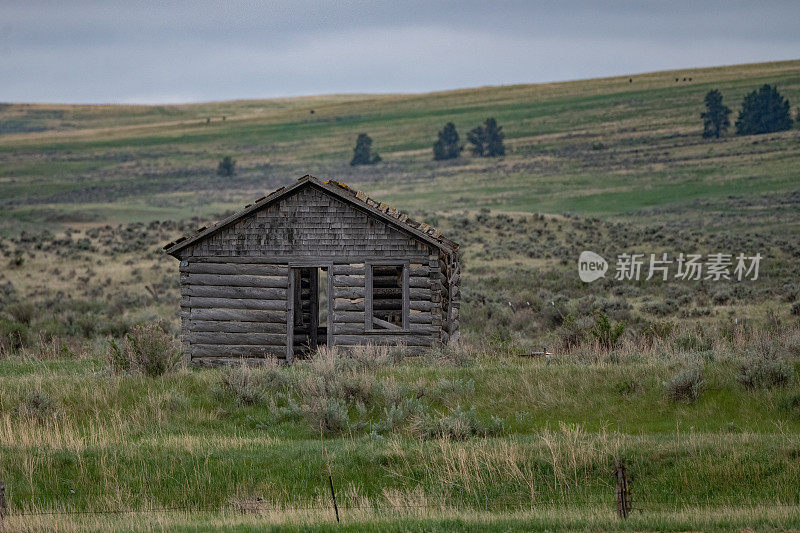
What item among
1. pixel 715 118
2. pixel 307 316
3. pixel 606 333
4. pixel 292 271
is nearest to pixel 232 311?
pixel 292 271

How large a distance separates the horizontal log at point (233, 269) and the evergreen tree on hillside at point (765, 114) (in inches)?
3418

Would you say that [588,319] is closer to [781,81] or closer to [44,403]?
[44,403]

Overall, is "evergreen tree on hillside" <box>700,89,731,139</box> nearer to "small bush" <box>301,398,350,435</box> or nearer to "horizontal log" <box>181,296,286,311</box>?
"horizontal log" <box>181,296,286,311</box>

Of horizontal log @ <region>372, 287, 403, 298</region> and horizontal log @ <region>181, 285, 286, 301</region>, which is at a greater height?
horizontal log @ <region>181, 285, 286, 301</region>

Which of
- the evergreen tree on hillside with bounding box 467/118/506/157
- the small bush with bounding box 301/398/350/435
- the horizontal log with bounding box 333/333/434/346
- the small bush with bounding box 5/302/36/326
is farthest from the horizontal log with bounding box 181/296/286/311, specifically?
the evergreen tree on hillside with bounding box 467/118/506/157

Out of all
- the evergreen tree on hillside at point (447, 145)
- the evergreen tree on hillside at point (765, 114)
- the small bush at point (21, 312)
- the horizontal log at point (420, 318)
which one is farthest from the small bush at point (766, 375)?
the evergreen tree on hillside at point (447, 145)

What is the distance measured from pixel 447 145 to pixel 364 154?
9.62 m

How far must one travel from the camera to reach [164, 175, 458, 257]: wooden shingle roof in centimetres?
1992

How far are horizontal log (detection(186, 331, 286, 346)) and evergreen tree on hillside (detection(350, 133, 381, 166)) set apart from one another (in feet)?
305

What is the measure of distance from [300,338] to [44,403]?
9.05 metres

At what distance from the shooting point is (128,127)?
154250mm

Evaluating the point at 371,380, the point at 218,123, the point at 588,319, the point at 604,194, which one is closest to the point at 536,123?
the point at 604,194

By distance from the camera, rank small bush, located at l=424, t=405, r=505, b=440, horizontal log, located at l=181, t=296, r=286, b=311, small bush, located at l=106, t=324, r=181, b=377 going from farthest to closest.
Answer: horizontal log, located at l=181, t=296, r=286, b=311 → small bush, located at l=106, t=324, r=181, b=377 → small bush, located at l=424, t=405, r=505, b=440

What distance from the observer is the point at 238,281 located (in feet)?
66.5
